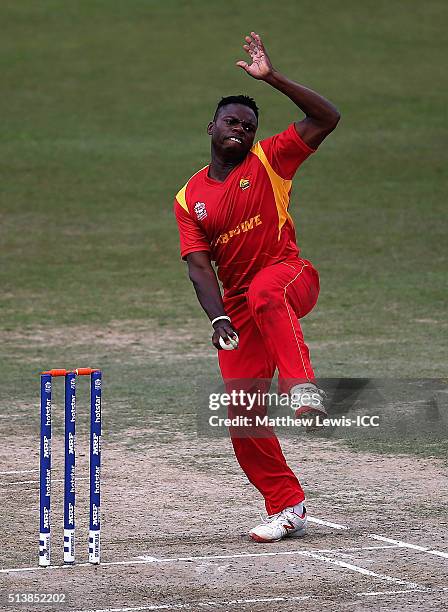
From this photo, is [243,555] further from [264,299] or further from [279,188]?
[279,188]

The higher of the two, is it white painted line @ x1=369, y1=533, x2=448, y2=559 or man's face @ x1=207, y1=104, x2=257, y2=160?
man's face @ x1=207, y1=104, x2=257, y2=160

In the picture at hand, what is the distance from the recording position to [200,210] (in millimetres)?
7578

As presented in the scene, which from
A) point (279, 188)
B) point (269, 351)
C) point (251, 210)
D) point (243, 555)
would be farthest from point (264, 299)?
point (243, 555)

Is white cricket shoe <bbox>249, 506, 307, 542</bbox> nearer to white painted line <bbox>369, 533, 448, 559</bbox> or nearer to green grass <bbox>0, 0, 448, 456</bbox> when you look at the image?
white painted line <bbox>369, 533, 448, 559</bbox>

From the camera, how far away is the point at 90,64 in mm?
33562

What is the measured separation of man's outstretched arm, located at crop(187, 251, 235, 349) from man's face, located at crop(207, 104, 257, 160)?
21.7 inches

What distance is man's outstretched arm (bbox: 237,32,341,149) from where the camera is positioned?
7.21 m

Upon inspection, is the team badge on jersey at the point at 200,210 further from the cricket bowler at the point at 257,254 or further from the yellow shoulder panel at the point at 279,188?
the yellow shoulder panel at the point at 279,188

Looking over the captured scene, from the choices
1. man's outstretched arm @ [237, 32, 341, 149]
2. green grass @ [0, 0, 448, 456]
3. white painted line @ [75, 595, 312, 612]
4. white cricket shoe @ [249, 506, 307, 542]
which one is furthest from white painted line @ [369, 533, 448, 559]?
green grass @ [0, 0, 448, 456]

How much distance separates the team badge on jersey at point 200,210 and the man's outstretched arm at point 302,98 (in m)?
0.64

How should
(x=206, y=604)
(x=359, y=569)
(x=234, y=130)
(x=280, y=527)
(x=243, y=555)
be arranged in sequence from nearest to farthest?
(x=206, y=604) → (x=359, y=569) → (x=243, y=555) → (x=234, y=130) → (x=280, y=527)

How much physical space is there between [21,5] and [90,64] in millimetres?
5334

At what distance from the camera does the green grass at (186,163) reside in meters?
16.1

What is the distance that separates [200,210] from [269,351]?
85 cm
